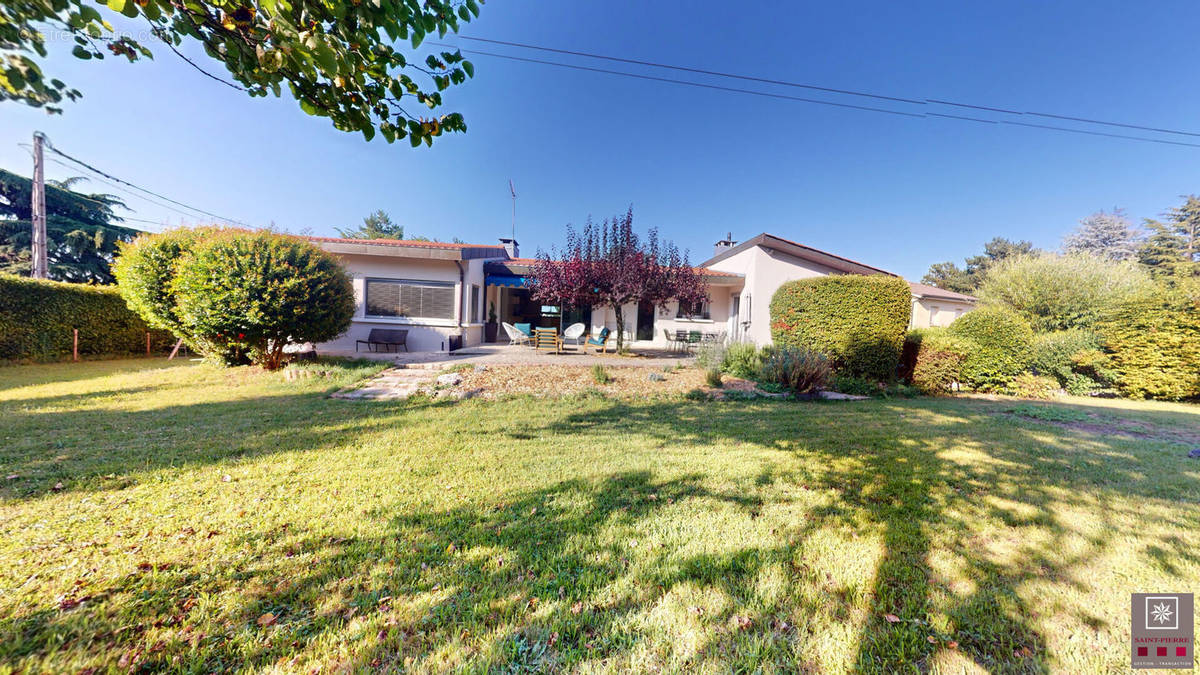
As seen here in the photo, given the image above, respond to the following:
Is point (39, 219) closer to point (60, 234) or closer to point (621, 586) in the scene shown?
point (60, 234)

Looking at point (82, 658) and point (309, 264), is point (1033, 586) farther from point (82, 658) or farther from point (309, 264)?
point (309, 264)

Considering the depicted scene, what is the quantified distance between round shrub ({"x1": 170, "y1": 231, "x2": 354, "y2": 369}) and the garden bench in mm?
2980

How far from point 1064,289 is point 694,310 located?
15.0m

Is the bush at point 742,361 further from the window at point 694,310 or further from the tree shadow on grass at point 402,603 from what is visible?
A: the window at point 694,310

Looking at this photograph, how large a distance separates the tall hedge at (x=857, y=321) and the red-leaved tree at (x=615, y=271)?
179 inches

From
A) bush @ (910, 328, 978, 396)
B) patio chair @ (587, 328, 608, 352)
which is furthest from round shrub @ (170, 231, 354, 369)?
bush @ (910, 328, 978, 396)

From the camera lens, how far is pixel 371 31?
9.04 ft

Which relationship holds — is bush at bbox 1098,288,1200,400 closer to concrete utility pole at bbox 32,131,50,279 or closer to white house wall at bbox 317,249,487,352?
white house wall at bbox 317,249,487,352

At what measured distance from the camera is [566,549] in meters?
2.45

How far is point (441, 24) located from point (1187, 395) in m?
17.1

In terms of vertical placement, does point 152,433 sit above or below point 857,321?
below

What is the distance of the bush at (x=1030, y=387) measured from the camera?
8875 millimetres

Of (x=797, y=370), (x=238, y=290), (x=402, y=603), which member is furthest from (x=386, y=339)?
(x=797, y=370)

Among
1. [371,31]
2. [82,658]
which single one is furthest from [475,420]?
[371,31]
